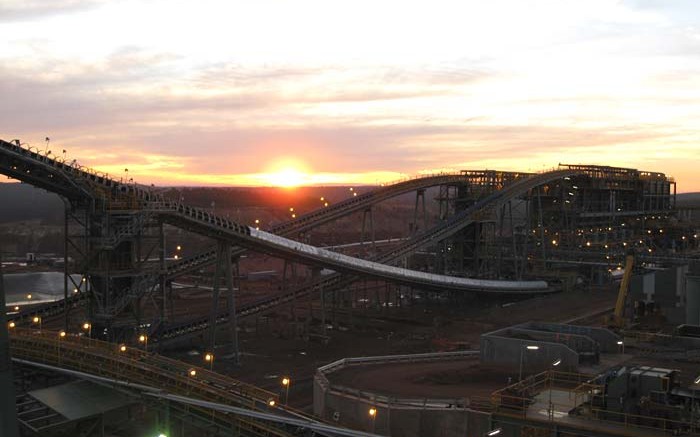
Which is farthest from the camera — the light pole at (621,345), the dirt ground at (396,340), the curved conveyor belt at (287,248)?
the curved conveyor belt at (287,248)

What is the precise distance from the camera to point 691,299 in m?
37.0

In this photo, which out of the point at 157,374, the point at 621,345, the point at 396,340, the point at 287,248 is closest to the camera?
the point at 157,374

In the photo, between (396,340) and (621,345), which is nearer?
(621,345)

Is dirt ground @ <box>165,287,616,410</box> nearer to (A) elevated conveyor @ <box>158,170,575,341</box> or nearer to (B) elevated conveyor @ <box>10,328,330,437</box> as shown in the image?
(A) elevated conveyor @ <box>158,170,575,341</box>

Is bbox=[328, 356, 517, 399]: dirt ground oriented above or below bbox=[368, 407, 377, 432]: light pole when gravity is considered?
above

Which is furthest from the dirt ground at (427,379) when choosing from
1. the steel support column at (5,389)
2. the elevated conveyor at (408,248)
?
the elevated conveyor at (408,248)

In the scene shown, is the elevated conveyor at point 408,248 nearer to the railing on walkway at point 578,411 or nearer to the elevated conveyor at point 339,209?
the elevated conveyor at point 339,209

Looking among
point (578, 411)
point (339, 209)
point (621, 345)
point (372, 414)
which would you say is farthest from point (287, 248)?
point (578, 411)

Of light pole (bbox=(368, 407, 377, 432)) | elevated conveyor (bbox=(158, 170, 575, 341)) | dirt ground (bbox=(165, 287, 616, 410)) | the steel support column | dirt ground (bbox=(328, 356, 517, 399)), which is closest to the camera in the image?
the steel support column

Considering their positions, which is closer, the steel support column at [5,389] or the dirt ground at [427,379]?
the steel support column at [5,389]

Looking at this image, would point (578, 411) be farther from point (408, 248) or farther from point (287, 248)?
point (408, 248)

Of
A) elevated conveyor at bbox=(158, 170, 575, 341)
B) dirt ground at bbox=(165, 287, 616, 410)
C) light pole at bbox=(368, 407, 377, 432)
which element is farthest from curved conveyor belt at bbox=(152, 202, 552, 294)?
light pole at bbox=(368, 407, 377, 432)

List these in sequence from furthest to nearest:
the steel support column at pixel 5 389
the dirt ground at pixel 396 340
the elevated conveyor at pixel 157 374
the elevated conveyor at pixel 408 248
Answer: the elevated conveyor at pixel 408 248 → the dirt ground at pixel 396 340 → the elevated conveyor at pixel 157 374 → the steel support column at pixel 5 389

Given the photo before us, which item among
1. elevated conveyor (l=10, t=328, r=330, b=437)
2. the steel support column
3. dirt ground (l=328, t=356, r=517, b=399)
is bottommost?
dirt ground (l=328, t=356, r=517, b=399)
